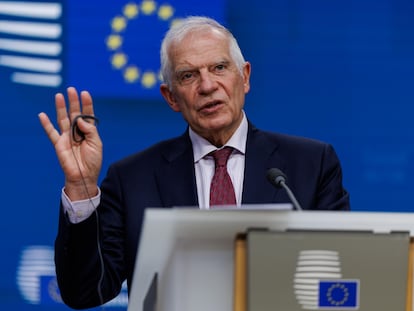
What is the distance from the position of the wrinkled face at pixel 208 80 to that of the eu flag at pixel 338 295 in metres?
0.88

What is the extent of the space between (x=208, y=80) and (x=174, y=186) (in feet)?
0.95

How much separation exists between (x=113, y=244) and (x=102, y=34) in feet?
4.31

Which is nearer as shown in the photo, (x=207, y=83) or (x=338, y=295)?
(x=338, y=295)

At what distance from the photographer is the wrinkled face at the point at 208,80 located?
84.4 inches

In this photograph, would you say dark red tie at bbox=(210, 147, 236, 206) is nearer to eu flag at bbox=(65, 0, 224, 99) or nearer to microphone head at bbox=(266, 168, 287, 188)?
microphone head at bbox=(266, 168, 287, 188)

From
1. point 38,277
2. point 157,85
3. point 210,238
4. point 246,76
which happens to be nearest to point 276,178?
point 210,238

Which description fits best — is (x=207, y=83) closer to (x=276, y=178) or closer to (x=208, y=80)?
(x=208, y=80)

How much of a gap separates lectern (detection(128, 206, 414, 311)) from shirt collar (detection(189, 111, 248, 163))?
0.83 m

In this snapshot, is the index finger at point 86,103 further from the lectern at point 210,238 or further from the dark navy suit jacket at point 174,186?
the lectern at point 210,238

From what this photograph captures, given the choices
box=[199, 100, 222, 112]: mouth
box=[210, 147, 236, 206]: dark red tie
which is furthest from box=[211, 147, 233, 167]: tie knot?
box=[199, 100, 222, 112]: mouth

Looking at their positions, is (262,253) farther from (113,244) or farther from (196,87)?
(196,87)

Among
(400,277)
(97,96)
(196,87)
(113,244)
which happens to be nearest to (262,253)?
(400,277)

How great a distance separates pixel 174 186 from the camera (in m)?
2.12

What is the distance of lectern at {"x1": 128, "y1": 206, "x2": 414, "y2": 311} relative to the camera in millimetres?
1306
